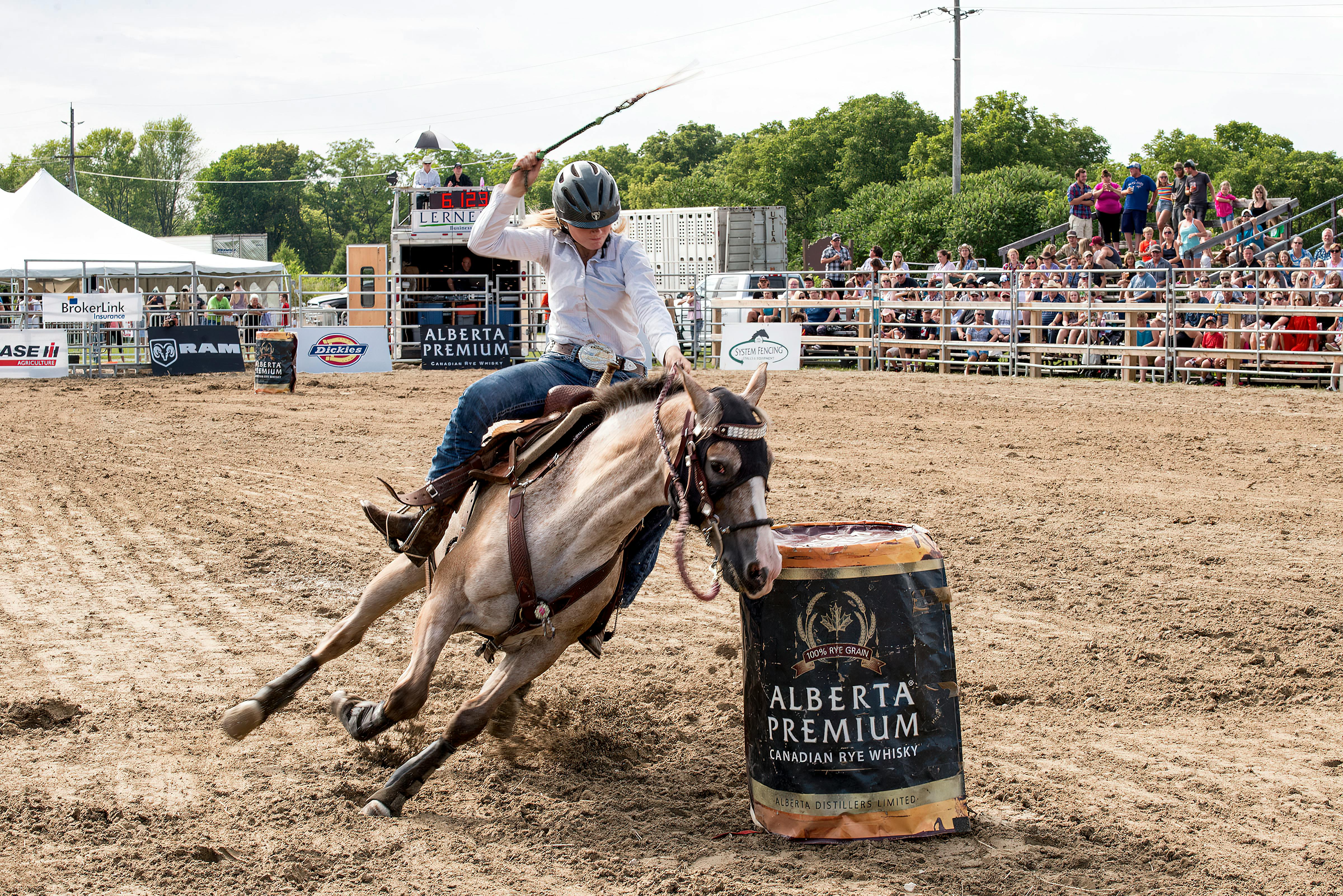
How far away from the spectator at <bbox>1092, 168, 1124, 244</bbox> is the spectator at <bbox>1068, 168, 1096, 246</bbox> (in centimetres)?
18

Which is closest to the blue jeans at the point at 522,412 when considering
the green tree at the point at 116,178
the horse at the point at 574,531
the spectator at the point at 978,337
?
the horse at the point at 574,531

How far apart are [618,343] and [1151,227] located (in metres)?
18.3

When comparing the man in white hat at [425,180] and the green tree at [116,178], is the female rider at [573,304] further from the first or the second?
the green tree at [116,178]

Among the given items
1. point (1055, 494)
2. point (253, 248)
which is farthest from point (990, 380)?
point (253, 248)

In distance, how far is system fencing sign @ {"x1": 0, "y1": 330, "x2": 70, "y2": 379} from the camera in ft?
74.8

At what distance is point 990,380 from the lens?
19.3 metres

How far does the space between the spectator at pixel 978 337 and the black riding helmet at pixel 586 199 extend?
16667 millimetres

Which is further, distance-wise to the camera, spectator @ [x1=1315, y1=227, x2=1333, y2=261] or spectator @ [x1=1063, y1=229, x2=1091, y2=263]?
spectator @ [x1=1063, y1=229, x2=1091, y2=263]

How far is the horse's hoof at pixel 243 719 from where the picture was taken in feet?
15.1

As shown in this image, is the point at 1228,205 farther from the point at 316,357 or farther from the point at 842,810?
the point at 842,810

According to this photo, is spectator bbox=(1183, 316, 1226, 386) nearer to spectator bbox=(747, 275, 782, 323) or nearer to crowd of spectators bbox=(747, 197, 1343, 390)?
crowd of spectators bbox=(747, 197, 1343, 390)

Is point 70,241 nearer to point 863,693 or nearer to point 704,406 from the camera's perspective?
point 704,406

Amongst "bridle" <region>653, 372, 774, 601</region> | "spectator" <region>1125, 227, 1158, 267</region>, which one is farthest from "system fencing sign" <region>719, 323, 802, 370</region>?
"bridle" <region>653, 372, 774, 601</region>

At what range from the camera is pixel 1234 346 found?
17688 mm
